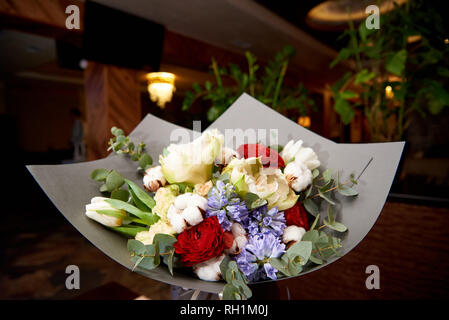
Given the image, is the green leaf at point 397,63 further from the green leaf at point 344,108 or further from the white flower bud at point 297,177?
the white flower bud at point 297,177

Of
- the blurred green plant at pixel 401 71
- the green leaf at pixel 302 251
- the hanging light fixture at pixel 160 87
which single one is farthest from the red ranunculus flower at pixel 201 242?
the hanging light fixture at pixel 160 87

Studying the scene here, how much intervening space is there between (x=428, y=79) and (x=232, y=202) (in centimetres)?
151

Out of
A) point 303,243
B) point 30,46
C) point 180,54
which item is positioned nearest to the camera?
A: point 303,243

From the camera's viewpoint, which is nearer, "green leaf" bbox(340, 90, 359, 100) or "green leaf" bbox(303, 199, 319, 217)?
"green leaf" bbox(303, 199, 319, 217)

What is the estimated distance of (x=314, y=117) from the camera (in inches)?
361

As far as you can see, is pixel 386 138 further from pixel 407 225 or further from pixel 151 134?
pixel 151 134

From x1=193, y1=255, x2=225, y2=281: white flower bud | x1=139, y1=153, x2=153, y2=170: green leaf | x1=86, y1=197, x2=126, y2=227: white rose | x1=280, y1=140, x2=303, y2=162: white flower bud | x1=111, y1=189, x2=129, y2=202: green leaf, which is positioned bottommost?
x1=193, y1=255, x2=225, y2=281: white flower bud

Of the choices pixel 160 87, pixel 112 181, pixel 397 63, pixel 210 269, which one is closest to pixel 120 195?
pixel 112 181

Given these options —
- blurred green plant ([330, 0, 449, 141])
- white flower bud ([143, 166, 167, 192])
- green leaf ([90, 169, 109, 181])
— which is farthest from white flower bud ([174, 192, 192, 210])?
blurred green plant ([330, 0, 449, 141])

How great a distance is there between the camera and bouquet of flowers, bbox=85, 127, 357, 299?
1.35ft

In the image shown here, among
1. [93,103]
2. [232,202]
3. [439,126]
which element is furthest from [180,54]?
[439,126]

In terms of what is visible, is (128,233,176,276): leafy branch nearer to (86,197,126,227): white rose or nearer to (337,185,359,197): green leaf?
(86,197,126,227): white rose

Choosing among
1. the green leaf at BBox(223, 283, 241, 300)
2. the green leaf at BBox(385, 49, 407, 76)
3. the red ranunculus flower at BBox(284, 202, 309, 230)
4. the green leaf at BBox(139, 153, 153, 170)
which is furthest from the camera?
the green leaf at BBox(385, 49, 407, 76)

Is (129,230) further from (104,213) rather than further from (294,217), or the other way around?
(294,217)
